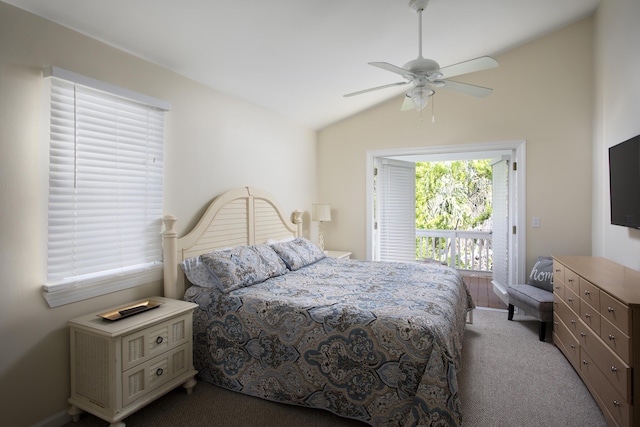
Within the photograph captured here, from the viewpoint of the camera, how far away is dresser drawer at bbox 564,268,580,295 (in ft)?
8.31

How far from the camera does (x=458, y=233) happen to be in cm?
635

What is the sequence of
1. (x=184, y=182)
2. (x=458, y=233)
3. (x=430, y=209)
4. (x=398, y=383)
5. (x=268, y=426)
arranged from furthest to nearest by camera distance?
1. (x=430, y=209)
2. (x=458, y=233)
3. (x=184, y=182)
4. (x=268, y=426)
5. (x=398, y=383)

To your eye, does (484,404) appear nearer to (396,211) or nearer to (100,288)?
(100,288)

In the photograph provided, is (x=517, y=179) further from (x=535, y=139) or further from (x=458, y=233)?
(x=458, y=233)

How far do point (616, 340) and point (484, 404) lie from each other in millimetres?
865

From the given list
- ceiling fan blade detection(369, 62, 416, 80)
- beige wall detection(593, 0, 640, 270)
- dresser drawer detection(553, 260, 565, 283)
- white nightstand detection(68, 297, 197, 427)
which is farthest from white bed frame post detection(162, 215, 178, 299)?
beige wall detection(593, 0, 640, 270)

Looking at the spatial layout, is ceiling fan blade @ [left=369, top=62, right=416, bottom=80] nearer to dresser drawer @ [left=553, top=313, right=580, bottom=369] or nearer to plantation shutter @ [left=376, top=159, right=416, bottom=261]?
dresser drawer @ [left=553, top=313, right=580, bottom=369]

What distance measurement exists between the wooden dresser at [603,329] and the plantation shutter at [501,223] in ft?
4.20

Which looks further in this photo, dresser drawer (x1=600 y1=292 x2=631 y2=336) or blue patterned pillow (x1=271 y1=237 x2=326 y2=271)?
blue patterned pillow (x1=271 y1=237 x2=326 y2=271)

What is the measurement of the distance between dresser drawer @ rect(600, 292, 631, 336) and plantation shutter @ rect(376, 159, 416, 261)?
2898mm

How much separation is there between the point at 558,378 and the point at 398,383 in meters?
1.56

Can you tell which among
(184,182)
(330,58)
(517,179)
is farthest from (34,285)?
(517,179)

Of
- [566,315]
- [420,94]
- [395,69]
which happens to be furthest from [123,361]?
[566,315]


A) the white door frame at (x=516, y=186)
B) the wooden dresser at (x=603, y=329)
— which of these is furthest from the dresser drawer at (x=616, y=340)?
the white door frame at (x=516, y=186)
